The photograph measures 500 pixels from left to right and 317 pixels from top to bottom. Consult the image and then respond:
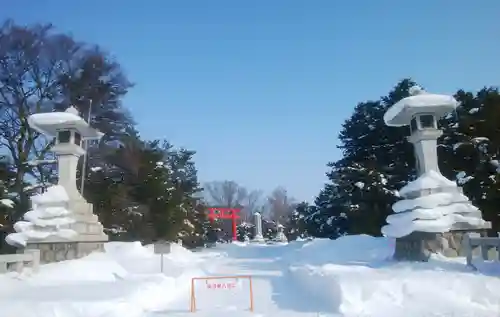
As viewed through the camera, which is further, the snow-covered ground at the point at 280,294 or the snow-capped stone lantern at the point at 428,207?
the snow-capped stone lantern at the point at 428,207

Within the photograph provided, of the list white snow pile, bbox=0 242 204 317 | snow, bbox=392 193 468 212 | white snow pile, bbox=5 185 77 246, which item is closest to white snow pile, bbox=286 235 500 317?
snow, bbox=392 193 468 212

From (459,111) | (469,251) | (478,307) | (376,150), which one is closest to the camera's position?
(478,307)

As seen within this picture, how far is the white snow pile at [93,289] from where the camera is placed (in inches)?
273

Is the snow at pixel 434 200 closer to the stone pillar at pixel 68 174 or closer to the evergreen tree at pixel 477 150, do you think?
the evergreen tree at pixel 477 150

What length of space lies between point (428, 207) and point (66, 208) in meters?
12.4

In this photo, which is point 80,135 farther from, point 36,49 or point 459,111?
point 459,111

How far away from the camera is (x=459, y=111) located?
68.1 feet

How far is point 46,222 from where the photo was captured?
1429 cm

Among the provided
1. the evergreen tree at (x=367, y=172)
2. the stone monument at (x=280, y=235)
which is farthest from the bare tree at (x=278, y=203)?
the evergreen tree at (x=367, y=172)

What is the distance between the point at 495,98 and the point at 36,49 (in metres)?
22.4

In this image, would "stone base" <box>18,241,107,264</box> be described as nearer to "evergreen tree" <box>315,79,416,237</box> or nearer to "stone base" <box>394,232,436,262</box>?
"stone base" <box>394,232,436,262</box>

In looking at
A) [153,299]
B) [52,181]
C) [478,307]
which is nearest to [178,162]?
[52,181]

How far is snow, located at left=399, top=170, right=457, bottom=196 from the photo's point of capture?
12.6m

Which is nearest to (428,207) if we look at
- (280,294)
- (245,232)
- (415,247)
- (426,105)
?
(415,247)
